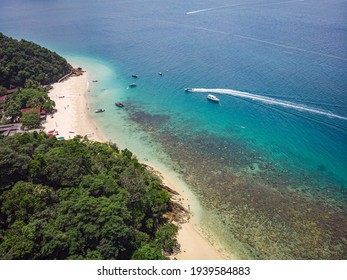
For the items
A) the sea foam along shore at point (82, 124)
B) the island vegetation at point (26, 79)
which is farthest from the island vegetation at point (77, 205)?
the island vegetation at point (26, 79)

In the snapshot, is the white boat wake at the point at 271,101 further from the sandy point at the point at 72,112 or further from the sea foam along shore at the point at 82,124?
the sea foam along shore at the point at 82,124

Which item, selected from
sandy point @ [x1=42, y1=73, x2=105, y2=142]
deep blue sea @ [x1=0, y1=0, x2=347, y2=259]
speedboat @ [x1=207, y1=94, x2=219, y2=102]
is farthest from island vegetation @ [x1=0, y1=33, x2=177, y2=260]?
speedboat @ [x1=207, y1=94, x2=219, y2=102]

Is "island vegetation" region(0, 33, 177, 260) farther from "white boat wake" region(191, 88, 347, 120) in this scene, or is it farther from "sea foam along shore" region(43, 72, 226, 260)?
"white boat wake" region(191, 88, 347, 120)

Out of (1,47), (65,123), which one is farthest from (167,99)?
(1,47)

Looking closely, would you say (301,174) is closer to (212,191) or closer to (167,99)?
(212,191)

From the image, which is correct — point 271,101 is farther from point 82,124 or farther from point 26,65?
point 26,65

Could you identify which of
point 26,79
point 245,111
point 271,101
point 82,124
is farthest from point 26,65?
point 271,101
